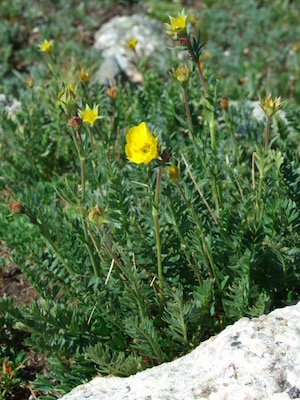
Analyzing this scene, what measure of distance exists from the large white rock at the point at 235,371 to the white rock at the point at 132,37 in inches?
173

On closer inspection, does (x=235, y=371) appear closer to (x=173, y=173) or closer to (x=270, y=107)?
(x=173, y=173)

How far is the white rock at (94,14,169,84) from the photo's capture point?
20.8 ft

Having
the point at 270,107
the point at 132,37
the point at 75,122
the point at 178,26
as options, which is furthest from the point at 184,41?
the point at 132,37

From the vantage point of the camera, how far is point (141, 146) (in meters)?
2.02

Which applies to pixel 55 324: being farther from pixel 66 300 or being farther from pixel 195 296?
pixel 195 296

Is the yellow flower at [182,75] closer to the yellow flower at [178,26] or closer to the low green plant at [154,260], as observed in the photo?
the low green plant at [154,260]

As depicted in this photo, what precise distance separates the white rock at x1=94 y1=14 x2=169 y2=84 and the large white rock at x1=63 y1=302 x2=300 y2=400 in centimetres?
439

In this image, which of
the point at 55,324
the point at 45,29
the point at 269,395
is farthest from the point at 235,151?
the point at 45,29

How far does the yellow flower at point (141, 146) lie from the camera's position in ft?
6.50

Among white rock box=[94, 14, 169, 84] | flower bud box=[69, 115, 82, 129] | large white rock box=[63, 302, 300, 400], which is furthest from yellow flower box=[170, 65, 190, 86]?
white rock box=[94, 14, 169, 84]

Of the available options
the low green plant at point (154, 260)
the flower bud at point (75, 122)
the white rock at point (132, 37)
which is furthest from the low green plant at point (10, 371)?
the white rock at point (132, 37)

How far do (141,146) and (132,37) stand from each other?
4953 mm

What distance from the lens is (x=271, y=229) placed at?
254cm

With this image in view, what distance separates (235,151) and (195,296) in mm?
1267
